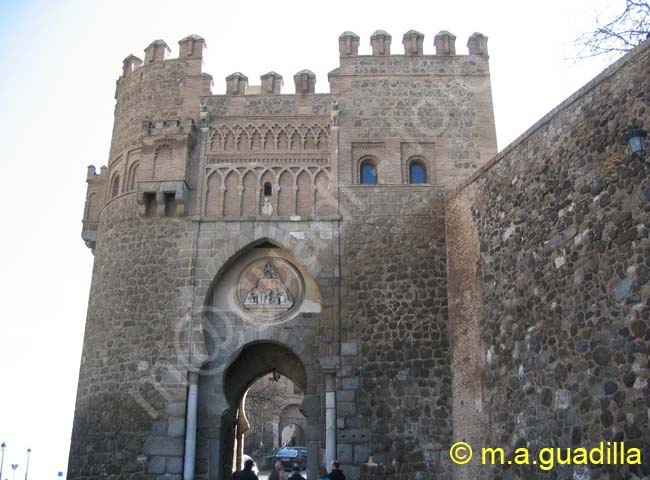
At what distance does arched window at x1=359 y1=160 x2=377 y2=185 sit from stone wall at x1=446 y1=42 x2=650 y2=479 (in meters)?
2.55

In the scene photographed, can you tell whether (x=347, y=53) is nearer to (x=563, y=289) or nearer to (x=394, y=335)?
(x=394, y=335)

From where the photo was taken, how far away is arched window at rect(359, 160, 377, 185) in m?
14.3

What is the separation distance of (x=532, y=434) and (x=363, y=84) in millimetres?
8083

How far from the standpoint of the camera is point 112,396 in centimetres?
1274

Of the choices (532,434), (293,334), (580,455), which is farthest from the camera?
(293,334)

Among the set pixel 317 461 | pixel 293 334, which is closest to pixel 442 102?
pixel 293 334

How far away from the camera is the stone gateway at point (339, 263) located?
33.8 ft

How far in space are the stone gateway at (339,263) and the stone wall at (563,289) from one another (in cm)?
5

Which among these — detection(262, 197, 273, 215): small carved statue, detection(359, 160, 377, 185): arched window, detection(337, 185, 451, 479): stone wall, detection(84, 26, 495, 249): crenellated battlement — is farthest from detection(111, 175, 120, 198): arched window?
detection(359, 160, 377, 185): arched window

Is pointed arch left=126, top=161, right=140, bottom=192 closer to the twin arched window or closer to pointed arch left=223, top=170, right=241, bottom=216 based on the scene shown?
pointed arch left=223, top=170, right=241, bottom=216

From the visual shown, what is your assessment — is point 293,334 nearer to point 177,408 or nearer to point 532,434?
point 177,408

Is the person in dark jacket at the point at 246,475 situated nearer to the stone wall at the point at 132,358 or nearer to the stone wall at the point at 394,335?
the stone wall at the point at 394,335

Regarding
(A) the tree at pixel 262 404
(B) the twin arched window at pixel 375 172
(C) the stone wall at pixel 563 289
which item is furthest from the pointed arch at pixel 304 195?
(A) the tree at pixel 262 404

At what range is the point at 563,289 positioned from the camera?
365 inches
